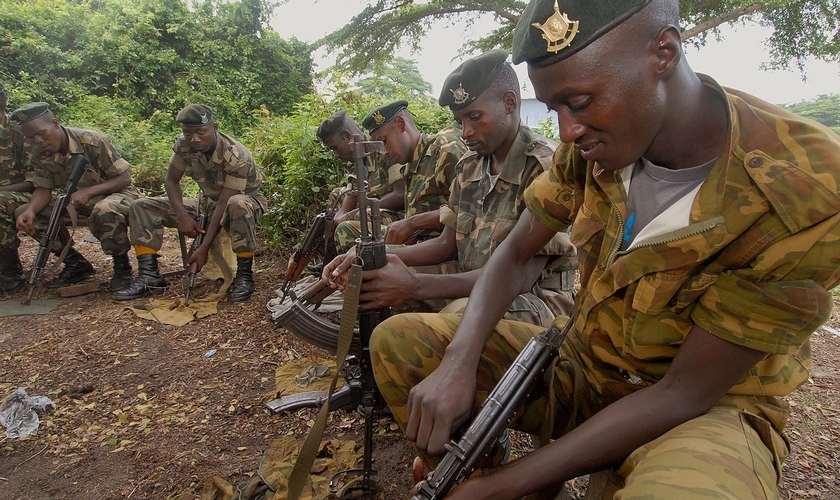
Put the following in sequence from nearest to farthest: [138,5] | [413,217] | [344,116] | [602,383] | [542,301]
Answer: [602,383] → [542,301] → [413,217] → [344,116] → [138,5]

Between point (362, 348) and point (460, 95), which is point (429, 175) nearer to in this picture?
point (460, 95)

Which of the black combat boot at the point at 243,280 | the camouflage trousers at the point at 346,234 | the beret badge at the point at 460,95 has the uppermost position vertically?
the beret badge at the point at 460,95

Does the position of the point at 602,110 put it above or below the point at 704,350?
above

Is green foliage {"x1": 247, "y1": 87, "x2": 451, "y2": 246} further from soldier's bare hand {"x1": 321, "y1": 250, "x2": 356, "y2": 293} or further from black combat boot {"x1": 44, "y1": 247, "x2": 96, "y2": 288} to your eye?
soldier's bare hand {"x1": 321, "y1": 250, "x2": 356, "y2": 293}

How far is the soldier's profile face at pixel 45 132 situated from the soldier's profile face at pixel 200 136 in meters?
1.44

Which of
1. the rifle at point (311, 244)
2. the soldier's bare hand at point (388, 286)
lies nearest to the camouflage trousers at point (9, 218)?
the rifle at point (311, 244)

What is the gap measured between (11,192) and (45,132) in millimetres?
1079

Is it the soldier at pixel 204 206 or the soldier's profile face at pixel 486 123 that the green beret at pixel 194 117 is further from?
the soldier's profile face at pixel 486 123

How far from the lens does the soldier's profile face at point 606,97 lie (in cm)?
119

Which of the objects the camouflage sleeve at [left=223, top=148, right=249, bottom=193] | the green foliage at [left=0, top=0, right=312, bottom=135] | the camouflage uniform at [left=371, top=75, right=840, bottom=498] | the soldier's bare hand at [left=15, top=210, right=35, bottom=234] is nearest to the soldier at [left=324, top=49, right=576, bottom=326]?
the camouflage uniform at [left=371, top=75, right=840, bottom=498]

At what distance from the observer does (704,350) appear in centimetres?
122

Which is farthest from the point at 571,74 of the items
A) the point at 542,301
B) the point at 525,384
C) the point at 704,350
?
the point at 542,301

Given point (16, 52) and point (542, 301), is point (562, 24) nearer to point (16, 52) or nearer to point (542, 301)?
point (542, 301)

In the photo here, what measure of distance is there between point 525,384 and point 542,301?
96 cm
